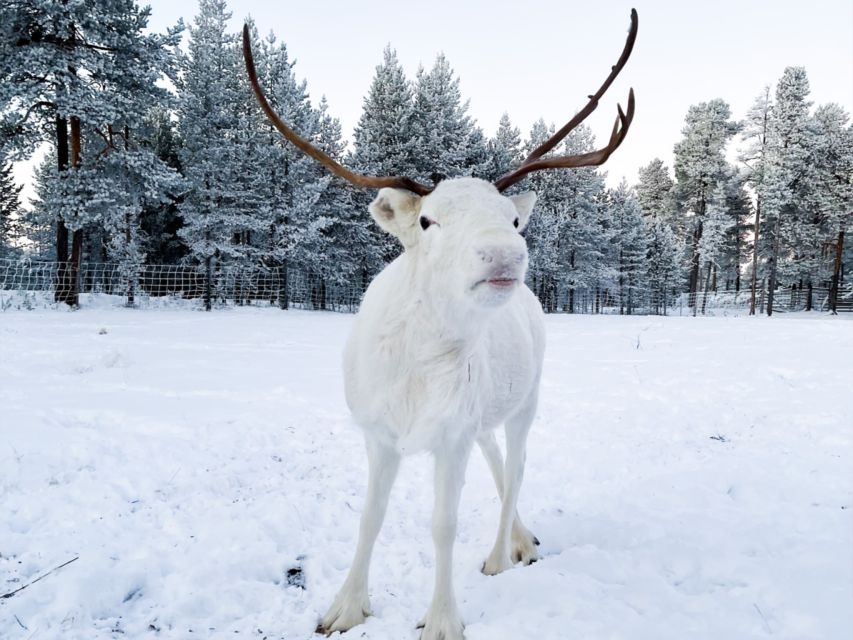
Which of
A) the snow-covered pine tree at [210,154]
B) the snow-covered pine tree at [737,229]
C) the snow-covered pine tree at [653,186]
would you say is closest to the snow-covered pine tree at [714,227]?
the snow-covered pine tree at [737,229]

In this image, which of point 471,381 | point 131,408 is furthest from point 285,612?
point 131,408

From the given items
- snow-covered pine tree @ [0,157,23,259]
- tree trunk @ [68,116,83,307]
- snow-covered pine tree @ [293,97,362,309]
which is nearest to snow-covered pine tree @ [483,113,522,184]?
snow-covered pine tree @ [293,97,362,309]

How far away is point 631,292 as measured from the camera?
4322cm

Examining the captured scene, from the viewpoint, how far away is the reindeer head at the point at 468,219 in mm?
1981

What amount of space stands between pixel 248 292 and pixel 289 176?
21.7 feet

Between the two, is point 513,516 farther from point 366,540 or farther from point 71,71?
point 71,71

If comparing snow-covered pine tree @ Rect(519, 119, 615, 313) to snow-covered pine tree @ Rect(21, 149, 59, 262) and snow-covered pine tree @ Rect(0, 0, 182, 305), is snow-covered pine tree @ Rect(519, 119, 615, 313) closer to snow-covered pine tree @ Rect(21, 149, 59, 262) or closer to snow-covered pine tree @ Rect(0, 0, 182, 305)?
snow-covered pine tree @ Rect(0, 0, 182, 305)

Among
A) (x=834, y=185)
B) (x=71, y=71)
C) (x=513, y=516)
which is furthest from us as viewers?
(x=834, y=185)

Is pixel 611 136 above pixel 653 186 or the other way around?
the other way around

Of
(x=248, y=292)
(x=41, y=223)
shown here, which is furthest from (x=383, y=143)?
(x=41, y=223)

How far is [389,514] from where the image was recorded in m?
3.82

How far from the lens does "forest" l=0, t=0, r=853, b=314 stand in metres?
16.8

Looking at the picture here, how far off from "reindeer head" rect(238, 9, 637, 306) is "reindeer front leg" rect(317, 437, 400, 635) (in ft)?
3.88

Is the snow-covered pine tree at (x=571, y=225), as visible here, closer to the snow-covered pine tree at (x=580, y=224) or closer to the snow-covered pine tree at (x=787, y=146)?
the snow-covered pine tree at (x=580, y=224)
